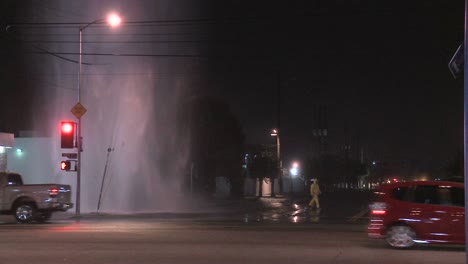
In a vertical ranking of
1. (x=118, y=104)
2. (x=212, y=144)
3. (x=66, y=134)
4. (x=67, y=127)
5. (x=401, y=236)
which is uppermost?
(x=118, y=104)

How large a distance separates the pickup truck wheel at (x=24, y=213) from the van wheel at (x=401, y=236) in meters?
13.2

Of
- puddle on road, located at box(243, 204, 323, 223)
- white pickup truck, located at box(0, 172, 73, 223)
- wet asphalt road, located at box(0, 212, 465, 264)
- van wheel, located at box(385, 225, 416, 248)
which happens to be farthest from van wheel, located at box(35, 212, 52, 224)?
van wheel, located at box(385, 225, 416, 248)

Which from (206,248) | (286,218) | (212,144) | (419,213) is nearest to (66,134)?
(286,218)

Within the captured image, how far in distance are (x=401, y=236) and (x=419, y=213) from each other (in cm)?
62

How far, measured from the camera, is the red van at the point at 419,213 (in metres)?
11.9

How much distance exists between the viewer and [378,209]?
12.5m

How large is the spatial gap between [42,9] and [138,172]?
1020 centimetres

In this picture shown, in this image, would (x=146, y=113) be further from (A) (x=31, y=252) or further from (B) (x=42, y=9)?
(A) (x=31, y=252)

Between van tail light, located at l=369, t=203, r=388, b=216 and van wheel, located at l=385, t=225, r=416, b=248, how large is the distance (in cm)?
40

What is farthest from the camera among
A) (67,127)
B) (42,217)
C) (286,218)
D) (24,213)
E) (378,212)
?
(67,127)

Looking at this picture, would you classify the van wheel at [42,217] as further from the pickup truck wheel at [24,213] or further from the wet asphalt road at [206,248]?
the wet asphalt road at [206,248]

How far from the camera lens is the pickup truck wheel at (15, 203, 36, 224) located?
2016 centimetres

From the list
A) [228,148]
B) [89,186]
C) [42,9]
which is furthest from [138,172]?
[228,148]

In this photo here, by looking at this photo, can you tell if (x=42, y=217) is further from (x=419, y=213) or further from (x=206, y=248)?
(x=419, y=213)
